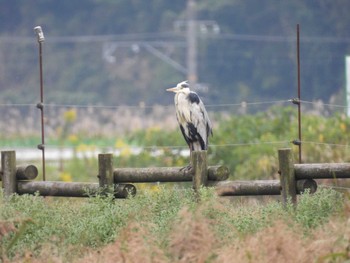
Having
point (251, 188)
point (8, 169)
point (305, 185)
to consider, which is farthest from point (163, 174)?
point (8, 169)

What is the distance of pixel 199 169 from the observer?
976cm

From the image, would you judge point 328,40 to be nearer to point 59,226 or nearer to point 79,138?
point 79,138

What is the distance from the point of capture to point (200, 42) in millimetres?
42281

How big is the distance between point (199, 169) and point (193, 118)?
137cm

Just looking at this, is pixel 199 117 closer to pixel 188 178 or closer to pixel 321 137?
pixel 188 178

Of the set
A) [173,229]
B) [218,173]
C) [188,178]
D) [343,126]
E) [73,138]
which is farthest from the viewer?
[73,138]

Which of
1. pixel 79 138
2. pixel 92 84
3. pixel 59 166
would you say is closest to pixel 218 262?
pixel 59 166

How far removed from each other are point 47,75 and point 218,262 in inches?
1377

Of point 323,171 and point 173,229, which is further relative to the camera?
point 323,171

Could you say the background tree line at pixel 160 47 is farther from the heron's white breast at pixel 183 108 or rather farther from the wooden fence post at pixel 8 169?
the wooden fence post at pixel 8 169

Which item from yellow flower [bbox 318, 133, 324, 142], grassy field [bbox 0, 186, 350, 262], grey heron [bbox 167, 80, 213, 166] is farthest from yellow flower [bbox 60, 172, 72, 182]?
grassy field [bbox 0, 186, 350, 262]

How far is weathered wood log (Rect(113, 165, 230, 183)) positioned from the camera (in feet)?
32.1

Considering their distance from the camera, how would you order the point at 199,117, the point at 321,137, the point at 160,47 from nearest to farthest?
1. the point at 199,117
2. the point at 321,137
3. the point at 160,47

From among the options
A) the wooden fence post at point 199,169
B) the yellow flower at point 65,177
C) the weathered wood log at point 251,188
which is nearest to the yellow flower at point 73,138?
the yellow flower at point 65,177
